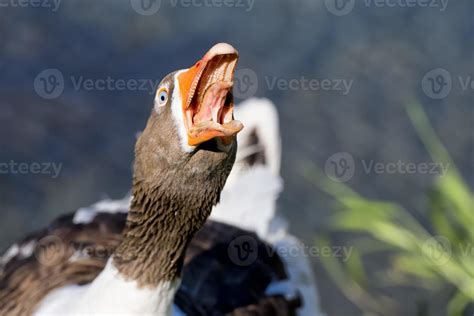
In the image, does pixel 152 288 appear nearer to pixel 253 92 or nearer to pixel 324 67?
pixel 253 92

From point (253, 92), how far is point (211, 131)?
366cm

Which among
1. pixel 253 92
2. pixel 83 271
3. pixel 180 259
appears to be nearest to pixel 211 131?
pixel 180 259

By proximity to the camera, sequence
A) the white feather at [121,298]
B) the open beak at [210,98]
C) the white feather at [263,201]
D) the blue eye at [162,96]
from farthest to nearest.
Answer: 1. the white feather at [263,201]
2. the white feather at [121,298]
3. the blue eye at [162,96]
4. the open beak at [210,98]

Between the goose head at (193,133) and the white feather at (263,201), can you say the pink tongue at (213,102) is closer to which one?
the goose head at (193,133)

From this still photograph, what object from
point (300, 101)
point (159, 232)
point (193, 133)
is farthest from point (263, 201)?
point (300, 101)

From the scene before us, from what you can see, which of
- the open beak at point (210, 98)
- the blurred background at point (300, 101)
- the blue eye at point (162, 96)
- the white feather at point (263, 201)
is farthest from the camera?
the blurred background at point (300, 101)

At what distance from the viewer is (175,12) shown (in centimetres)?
588

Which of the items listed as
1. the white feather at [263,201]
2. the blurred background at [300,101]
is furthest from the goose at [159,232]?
the blurred background at [300,101]

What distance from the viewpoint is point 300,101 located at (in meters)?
5.67

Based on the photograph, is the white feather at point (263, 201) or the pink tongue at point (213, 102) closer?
the pink tongue at point (213, 102)

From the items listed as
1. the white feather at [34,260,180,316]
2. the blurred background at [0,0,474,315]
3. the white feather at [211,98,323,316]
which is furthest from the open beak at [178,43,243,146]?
the blurred background at [0,0,474,315]

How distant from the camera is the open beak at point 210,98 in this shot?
185 cm

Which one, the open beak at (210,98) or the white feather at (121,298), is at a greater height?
the open beak at (210,98)

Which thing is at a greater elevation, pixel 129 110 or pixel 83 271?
pixel 129 110
